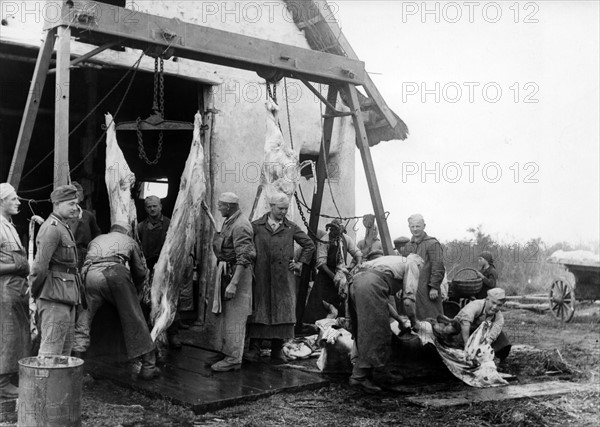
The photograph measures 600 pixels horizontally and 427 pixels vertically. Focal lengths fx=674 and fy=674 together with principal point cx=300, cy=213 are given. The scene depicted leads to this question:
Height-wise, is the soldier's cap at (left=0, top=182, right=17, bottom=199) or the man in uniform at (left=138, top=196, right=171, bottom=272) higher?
the soldier's cap at (left=0, top=182, right=17, bottom=199)

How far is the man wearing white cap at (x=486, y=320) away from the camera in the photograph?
7625mm

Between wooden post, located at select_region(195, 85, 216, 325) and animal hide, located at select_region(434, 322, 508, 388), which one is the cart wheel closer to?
animal hide, located at select_region(434, 322, 508, 388)

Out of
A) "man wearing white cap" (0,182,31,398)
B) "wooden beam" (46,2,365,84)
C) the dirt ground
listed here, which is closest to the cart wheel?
the dirt ground

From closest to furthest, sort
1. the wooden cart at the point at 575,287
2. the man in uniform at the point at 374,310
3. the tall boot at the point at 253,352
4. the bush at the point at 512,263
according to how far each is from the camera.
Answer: the man in uniform at the point at 374,310 < the tall boot at the point at 253,352 < the wooden cart at the point at 575,287 < the bush at the point at 512,263

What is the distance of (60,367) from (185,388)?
1.66 meters

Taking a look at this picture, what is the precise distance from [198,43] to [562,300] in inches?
387

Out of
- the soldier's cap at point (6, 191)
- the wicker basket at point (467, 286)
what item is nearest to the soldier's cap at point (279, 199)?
the soldier's cap at point (6, 191)

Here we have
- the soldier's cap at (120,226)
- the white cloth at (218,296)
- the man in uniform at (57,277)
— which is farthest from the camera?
the white cloth at (218,296)

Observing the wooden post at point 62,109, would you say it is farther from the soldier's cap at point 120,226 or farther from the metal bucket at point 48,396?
the metal bucket at point 48,396

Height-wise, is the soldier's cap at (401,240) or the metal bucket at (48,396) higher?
the soldier's cap at (401,240)

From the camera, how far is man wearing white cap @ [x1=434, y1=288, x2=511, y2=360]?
7625mm

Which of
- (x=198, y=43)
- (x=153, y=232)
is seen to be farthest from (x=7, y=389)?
(x=198, y=43)

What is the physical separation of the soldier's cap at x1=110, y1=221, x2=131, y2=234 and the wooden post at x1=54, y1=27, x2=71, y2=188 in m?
1.18

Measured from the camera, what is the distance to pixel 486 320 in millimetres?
7680
